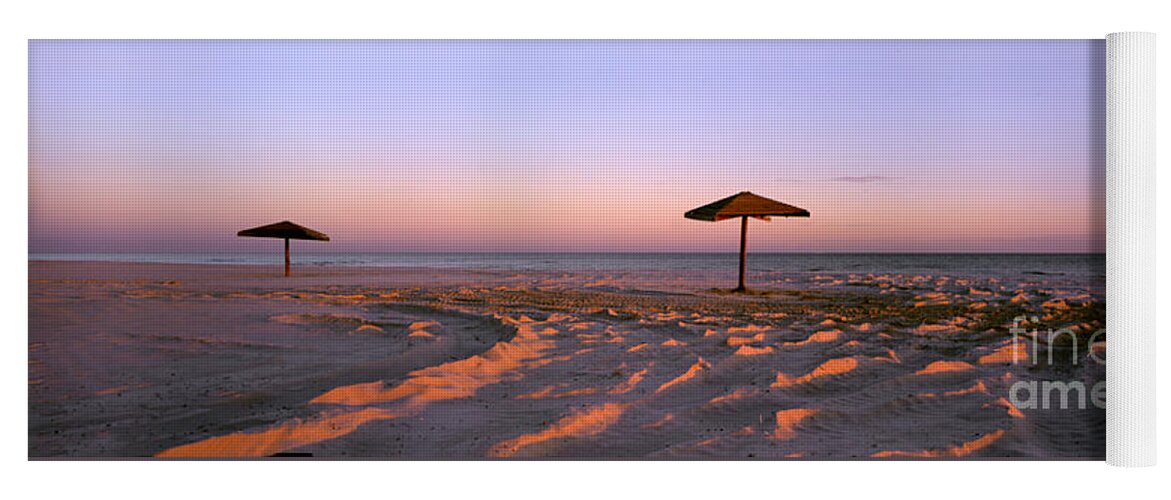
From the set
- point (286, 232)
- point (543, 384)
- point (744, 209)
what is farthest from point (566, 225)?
point (286, 232)

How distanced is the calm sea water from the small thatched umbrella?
4.8 inches

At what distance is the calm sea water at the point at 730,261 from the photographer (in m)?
3.85

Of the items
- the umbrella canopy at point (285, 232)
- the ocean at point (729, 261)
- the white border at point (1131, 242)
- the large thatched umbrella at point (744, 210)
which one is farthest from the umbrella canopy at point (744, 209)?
the umbrella canopy at point (285, 232)

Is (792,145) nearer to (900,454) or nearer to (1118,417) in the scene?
(900,454)

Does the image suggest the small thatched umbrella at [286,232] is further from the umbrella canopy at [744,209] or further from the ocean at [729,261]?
the umbrella canopy at [744,209]

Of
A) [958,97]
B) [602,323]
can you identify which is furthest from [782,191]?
[602,323]

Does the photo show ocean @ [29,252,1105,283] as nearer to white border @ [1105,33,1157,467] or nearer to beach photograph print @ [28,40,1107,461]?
beach photograph print @ [28,40,1107,461]

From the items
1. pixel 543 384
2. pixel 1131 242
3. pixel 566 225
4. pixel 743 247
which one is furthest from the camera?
pixel 743 247

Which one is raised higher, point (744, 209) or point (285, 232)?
A: point (744, 209)

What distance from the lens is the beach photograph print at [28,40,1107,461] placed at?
3686mm

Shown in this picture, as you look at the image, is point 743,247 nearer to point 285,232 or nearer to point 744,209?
point 744,209

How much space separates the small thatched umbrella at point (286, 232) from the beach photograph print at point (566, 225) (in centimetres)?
2

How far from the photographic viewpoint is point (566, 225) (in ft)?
13.3

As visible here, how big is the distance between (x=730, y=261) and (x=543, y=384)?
1.37 metres
